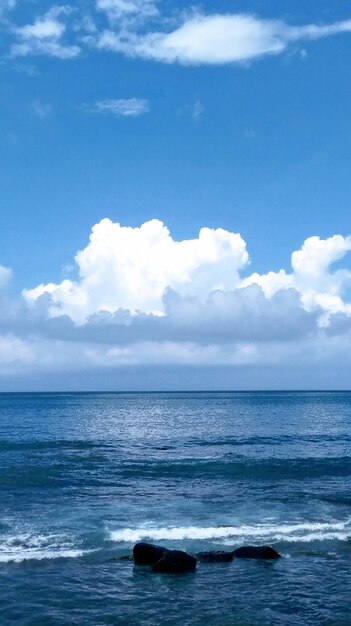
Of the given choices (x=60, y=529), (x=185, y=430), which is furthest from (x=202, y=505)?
(x=185, y=430)

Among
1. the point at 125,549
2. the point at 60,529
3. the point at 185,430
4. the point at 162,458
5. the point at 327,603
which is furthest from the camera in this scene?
the point at 185,430

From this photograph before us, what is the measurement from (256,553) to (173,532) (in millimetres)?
6501

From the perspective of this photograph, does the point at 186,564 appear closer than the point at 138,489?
Yes

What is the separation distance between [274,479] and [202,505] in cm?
1342

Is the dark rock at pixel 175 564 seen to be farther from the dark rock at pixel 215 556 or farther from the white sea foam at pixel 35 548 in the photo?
the white sea foam at pixel 35 548

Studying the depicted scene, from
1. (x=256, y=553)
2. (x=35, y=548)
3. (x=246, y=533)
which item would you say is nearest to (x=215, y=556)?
(x=256, y=553)

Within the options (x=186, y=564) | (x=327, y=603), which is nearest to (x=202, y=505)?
(x=186, y=564)

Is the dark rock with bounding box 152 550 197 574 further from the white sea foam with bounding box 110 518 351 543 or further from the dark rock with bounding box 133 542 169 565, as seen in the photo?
the white sea foam with bounding box 110 518 351 543

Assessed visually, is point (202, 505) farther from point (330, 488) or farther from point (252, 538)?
point (330, 488)

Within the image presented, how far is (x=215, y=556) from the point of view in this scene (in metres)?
28.3

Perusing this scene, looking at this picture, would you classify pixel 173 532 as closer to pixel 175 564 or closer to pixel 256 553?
pixel 256 553

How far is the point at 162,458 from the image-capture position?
6600 centimetres

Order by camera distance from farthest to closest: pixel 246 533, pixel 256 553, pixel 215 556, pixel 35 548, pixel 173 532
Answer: pixel 173 532 → pixel 246 533 → pixel 35 548 → pixel 256 553 → pixel 215 556

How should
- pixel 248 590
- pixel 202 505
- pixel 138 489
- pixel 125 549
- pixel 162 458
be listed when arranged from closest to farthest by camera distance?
pixel 248 590 < pixel 125 549 < pixel 202 505 < pixel 138 489 < pixel 162 458
